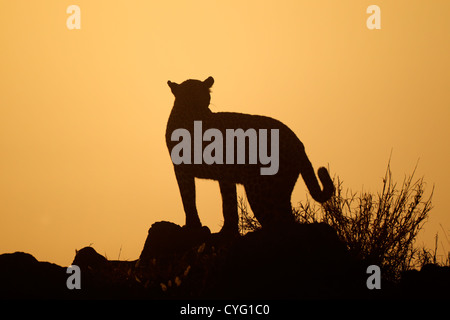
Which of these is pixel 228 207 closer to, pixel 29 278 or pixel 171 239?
pixel 171 239

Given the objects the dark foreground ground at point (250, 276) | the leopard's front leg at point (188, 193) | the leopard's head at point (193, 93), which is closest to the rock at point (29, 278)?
the dark foreground ground at point (250, 276)

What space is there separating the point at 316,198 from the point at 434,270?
225cm

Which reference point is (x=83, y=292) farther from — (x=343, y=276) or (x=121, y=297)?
(x=343, y=276)

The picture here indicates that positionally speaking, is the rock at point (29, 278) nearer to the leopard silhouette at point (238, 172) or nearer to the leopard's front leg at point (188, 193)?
the leopard's front leg at point (188, 193)

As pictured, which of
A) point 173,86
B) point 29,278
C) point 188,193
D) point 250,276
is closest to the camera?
point 250,276

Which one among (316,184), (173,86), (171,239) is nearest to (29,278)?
(171,239)

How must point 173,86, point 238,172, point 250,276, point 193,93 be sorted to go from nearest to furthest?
point 250,276 → point 238,172 → point 193,93 → point 173,86

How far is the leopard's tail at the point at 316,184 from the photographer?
34.4 ft

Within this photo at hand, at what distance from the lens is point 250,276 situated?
8.09m

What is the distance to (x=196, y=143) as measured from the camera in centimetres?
1086

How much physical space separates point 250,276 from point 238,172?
102 inches

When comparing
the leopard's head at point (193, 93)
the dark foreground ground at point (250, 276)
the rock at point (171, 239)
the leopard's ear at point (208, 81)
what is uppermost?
the leopard's ear at point (208, 81)
